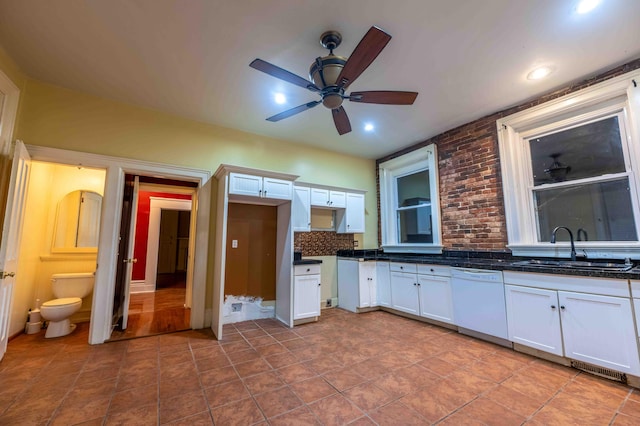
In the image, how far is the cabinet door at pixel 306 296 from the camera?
3703 mm

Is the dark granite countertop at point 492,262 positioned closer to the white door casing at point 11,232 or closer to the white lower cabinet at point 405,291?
the white lower cabinet at point 405,291

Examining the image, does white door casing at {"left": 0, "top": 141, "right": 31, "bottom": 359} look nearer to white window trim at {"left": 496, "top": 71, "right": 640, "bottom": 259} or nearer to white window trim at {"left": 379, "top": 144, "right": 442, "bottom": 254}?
white window trim at {"left": 379, "top": 144, "right": 442, "bottom": 254}

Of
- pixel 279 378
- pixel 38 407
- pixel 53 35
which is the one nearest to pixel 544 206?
pixel 279 378

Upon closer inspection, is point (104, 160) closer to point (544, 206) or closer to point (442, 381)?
point (442, 381)

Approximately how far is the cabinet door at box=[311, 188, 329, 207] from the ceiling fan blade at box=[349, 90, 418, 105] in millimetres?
2259

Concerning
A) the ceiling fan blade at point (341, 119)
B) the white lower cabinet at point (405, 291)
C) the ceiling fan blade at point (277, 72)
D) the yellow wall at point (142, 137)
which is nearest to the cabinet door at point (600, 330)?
the white lower cabinet at point (405, 291)

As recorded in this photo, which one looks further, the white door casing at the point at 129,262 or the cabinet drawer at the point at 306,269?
the cabinet drawer at the point at 306,269

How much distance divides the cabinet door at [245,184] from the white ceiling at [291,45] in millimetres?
896

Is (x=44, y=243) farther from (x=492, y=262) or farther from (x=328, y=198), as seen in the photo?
(x=492, y=262)

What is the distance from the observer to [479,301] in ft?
10.2

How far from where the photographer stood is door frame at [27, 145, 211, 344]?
3020 millimetres

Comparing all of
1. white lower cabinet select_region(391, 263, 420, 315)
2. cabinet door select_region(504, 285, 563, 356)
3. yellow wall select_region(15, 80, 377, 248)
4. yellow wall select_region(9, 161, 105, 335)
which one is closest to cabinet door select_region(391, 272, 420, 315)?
white lower cabinet select_region(391, 263, 420, 315)

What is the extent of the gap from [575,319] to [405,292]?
1.93 m

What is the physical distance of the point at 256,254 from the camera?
162 inches
